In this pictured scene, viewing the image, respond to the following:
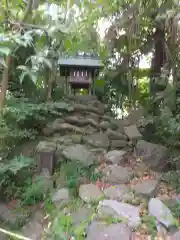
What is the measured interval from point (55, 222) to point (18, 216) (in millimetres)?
625

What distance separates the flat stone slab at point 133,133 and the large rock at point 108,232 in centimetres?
241

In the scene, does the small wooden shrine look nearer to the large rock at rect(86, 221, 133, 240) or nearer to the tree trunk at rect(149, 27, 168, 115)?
the tree trunk at rect(149, 27, 168, 115)

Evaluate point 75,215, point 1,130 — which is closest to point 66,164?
point 75,215

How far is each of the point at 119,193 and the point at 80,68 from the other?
15.0ft

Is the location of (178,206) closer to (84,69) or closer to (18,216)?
(18,216)

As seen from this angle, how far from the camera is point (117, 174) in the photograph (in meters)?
3.82

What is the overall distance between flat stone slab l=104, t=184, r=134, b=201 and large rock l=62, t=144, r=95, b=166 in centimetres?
70

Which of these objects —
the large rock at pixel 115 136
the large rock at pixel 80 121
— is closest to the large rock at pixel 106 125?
the large rock at pixel 80 121

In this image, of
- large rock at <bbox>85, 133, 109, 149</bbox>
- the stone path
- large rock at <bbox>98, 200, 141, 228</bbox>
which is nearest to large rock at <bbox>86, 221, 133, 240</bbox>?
the stone path

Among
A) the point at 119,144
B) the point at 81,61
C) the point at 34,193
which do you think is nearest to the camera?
the point at 34,193

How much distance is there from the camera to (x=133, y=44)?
6.06 metres

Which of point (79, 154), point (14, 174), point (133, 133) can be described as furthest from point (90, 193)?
Answer: point (133, 133)

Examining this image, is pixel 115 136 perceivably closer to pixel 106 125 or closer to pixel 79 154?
pixel 106 125

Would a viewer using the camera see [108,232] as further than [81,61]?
No
